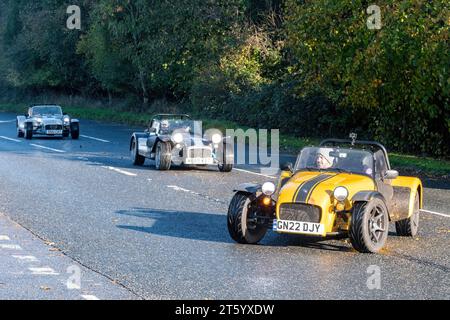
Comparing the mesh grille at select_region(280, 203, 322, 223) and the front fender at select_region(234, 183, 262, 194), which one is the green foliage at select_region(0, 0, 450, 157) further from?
the mesh grille at select_region(280, 203, 322, 223)

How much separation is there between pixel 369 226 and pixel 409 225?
1.80 meters

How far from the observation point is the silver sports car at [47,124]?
119 feet

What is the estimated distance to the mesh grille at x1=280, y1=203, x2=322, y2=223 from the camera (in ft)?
39.2


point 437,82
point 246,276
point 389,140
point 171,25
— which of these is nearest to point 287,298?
point 246,276

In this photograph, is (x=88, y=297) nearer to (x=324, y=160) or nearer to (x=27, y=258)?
(x=27, y=258)

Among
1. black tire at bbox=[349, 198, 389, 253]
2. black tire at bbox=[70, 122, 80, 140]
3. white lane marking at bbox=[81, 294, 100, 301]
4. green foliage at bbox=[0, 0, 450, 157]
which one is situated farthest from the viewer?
black tire at bbox=[70, 122, 80, 140]

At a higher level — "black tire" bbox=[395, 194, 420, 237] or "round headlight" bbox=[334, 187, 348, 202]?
"round headlight" bbox=[334, 187, 348, 202]

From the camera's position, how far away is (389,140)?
102ft

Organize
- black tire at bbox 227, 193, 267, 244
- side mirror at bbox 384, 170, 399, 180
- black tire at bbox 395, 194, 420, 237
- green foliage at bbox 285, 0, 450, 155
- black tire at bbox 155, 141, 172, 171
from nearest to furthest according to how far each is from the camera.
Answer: black tire at bbox 227, 193, 267, 244 < side mirror at bbox 384, 170, 399, 180 < black tire at bbox 395, 194, 420, 237 < black tire at bbox 155, 141, 172, 171 < green foliage at bbox 285, 0, 450, 155

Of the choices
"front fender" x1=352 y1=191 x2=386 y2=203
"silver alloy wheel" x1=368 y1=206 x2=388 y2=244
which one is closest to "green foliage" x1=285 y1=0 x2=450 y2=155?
"front fender" x1=352 y1=191 x2=386 y2=203

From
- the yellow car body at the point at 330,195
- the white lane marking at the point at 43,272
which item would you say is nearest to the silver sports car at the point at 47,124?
the yellow car body at the point at 330,195

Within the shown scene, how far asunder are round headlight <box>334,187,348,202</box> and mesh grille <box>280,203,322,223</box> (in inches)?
12.0

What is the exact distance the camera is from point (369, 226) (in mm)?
11898
